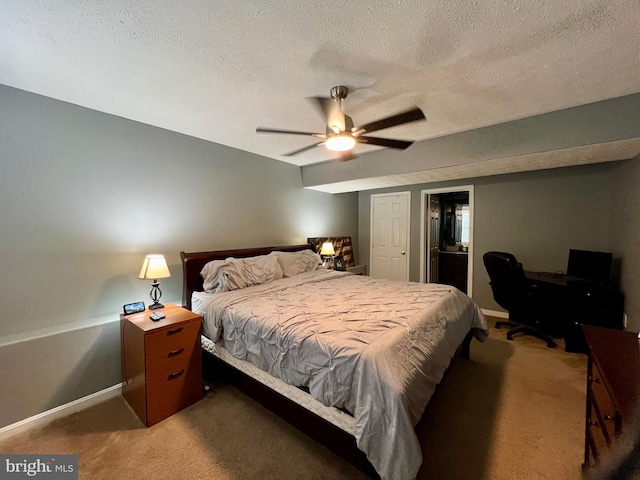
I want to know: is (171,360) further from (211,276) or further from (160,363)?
(211,276)

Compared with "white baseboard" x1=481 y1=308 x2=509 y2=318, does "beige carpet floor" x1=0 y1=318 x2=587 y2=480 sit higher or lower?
lower

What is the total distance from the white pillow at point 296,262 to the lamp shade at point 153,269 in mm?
1381

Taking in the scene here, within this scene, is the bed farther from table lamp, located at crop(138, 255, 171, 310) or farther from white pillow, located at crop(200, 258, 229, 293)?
table lamp, located at crop(138, 255, 171, 310)

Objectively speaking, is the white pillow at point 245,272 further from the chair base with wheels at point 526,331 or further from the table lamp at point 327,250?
the chair base with wheels at point 526,331

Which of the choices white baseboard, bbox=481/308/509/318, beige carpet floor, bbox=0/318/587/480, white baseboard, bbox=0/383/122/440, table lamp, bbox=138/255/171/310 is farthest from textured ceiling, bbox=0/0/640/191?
white baseboard, bbox=481/308/509/318

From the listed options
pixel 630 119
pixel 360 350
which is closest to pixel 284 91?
pixel 360 350

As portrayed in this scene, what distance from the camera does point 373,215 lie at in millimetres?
5641

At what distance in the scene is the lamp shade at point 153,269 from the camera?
2342 mm

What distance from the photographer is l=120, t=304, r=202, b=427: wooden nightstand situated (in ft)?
6.57

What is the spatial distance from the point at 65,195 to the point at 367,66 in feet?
8.39

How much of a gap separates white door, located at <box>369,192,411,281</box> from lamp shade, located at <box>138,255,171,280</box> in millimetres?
4008

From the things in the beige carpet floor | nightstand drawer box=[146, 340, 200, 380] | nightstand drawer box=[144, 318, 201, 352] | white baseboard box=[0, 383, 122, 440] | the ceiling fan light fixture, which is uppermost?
the ceiling fan light fixture

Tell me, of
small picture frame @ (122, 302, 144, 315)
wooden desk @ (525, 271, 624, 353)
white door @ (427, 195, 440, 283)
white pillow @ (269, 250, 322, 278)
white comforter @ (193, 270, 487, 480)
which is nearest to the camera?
white comforter @ (193, 270, 487, 480)

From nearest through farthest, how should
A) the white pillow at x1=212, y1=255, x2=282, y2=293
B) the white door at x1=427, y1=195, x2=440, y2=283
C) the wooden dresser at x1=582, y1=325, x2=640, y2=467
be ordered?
the wooden dresser at x1=582, y1=325, x2=640, y2=467, the white pillow at x1=212, y1=255, x2=282, y2=293, the white door at x1=427, y1=195, x2=440, y2=283
